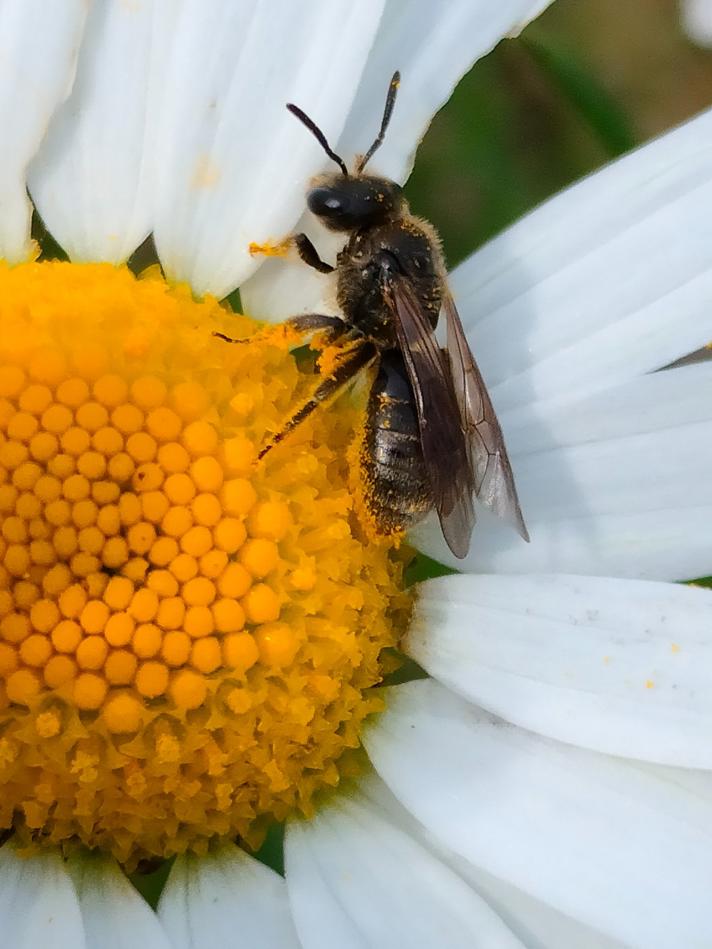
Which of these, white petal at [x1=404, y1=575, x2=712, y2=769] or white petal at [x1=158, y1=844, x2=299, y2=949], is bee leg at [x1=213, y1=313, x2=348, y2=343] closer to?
white petal at [x1=404, y1=575, x2=712, y2=769]

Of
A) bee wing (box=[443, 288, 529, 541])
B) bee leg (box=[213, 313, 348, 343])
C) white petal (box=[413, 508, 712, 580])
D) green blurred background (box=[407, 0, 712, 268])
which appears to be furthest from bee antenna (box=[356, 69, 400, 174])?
green blurred background (box=[407, 0, 712, 268])

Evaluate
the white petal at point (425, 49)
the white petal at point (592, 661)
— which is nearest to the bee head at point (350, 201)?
the white petal at point (425, 49)

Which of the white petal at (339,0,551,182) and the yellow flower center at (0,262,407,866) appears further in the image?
the white petal at (339,0,551,182)

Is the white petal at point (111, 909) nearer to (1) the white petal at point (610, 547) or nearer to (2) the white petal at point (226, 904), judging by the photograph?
(2) the white petal at point (226, 904)

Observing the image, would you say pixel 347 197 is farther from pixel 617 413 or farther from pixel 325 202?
pixel 617 413

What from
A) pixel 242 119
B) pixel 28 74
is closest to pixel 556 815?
pixel 242 119

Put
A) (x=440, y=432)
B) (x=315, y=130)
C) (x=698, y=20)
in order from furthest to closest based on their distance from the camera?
(x=698, y=20)
(x=315, y=130)
(x=440, y=432)
